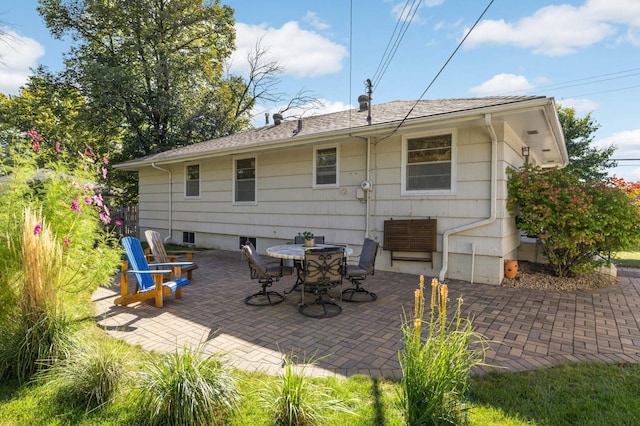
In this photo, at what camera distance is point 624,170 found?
2169 cm

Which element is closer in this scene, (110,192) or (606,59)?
(606,59)

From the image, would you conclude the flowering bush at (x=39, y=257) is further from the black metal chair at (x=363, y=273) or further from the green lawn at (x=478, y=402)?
the black metal chair at (x=363, y=273)

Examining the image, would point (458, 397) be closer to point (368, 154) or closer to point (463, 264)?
point (463, 264)

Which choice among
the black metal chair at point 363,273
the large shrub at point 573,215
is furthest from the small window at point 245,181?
the large shrub at point 573,215

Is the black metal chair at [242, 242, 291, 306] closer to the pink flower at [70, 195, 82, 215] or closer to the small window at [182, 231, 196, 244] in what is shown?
the pink flower at [70, 195, 82, 215]

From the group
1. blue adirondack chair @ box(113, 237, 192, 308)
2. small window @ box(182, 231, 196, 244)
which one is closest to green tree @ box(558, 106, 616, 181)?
small window @ box(182, 231, 196, 244)

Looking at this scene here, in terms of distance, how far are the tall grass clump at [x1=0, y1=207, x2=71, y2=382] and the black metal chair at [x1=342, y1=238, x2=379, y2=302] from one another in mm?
3465

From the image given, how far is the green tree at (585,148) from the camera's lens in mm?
19516

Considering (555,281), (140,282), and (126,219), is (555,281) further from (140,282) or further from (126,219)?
(126,219)

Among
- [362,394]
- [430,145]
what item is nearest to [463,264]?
[430,145]

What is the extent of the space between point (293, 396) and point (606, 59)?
42.2ft

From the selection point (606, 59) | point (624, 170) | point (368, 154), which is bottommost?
point (368, 154)

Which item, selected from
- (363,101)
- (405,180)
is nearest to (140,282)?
(405,180)

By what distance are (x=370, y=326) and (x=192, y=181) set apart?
29.8 ft
